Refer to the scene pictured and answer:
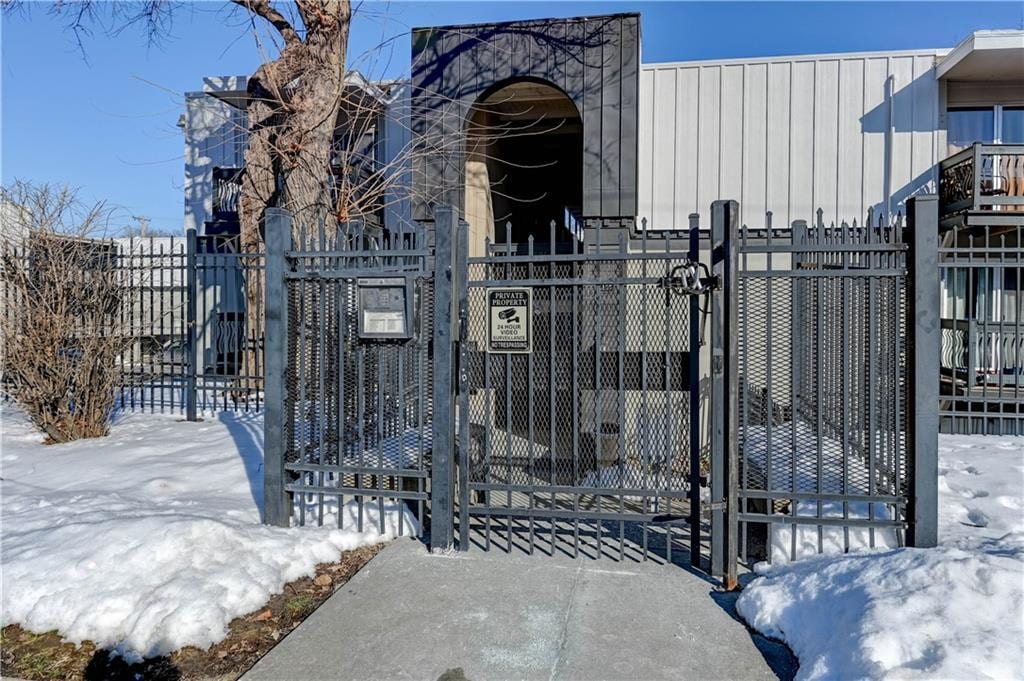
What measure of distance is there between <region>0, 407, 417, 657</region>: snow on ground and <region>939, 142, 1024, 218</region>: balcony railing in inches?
415

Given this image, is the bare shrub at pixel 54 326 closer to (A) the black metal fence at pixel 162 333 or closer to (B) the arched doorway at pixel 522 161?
(A) the black metal fence at pixel 162 333

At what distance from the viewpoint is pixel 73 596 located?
3670 mm

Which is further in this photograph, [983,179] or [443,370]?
[983,179]

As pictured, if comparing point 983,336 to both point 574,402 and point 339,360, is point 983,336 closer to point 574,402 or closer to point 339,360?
point 574,402

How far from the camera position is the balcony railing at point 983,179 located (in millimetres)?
10430

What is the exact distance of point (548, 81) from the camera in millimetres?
10445

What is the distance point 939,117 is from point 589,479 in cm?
1078

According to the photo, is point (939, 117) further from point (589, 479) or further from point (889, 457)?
point (589, 479)

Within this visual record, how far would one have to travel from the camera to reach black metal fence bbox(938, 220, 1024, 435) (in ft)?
27.9

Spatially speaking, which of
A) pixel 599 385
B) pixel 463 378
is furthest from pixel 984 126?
pixel 463 378

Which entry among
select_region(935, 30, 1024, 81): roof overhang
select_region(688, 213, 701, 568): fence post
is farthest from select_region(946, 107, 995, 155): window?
select_region(688, 213, 701, 568): fence post

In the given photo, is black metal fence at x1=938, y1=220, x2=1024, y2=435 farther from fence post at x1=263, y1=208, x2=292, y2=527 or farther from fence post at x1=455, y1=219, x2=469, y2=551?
fence post at x1=263, y1=208, x2=292, y2=527

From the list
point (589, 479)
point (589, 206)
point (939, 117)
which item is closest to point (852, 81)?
point (939, 117)

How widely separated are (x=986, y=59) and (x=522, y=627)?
42.0ft
